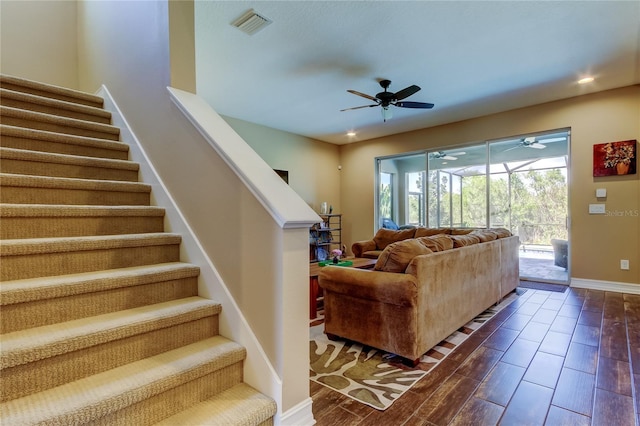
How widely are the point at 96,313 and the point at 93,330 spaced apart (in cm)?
23

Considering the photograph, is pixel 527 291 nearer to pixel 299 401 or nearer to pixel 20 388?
pixel 299 401

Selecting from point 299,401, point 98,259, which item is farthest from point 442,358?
point 98,259

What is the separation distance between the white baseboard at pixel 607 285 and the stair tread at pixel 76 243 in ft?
18.1

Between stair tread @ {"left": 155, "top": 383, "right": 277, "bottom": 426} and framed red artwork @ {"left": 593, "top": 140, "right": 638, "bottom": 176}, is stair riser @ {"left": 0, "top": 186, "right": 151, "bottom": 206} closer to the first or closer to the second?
stair tread @ {"left": 155, "top": 383, "right": 277, "bottom": 426}

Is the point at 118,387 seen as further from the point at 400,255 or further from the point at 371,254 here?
the point at 371,254

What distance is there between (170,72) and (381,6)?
1.85m

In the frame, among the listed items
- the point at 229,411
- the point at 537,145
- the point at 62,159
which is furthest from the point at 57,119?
the point at 537,145

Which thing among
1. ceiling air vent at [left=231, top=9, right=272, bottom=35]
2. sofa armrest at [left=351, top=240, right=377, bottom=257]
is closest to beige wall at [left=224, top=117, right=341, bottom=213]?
sofa armrest at [left=351, top=240, right=377, bottom=257]

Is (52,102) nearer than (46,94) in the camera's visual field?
Yes

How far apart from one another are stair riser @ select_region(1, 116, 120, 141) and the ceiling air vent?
58.7 inches

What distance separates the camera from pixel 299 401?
1.45 meters

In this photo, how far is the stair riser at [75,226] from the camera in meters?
1.56

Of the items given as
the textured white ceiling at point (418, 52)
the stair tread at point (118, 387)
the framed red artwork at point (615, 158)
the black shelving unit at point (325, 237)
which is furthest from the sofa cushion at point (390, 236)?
the stair tread at point (118, 387)

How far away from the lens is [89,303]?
1431 millimetres
